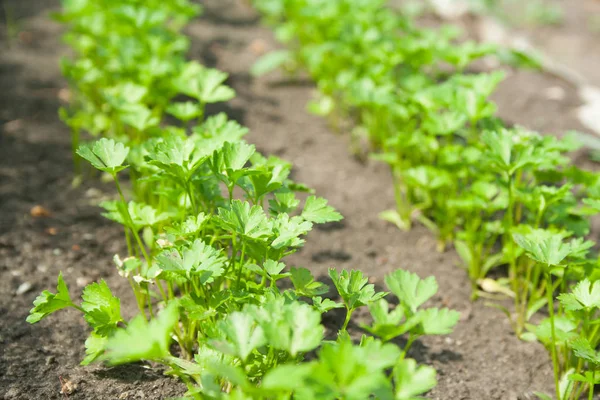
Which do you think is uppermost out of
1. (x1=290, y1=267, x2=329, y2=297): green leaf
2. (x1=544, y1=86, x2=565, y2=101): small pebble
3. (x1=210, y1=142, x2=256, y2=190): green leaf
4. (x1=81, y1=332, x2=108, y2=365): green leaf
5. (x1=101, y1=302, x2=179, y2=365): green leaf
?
(x1=210, y1=142, x2=256, y2=190): green leaf

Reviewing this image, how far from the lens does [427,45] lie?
279 centimetres

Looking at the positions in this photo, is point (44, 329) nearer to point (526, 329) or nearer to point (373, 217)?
point (373, 217)

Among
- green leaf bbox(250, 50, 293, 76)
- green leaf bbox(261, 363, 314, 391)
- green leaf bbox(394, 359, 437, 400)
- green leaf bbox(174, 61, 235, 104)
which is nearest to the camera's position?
green leaf bbox(261, 363, 314, 391)

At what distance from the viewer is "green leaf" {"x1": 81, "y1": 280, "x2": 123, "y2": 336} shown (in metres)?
1.41

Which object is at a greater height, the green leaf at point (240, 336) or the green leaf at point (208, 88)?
the green leaf at point (208, 88)

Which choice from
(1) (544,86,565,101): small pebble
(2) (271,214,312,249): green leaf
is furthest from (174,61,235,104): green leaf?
(1) (544,86,565,101): small pebble

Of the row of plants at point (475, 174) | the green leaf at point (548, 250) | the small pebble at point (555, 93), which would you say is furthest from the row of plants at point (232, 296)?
the small pebble at point (555, 93)

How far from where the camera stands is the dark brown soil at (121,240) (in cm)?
165

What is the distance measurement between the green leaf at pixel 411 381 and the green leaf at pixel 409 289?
25 centimetres

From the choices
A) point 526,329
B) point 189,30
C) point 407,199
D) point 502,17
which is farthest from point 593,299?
point 502,17

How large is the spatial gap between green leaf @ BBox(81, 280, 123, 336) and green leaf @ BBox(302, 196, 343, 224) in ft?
1.75

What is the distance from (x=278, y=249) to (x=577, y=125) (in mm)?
2379

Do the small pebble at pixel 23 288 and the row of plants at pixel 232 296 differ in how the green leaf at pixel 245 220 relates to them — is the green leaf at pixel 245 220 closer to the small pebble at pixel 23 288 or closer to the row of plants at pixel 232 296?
the row of plants at pixel 232 296

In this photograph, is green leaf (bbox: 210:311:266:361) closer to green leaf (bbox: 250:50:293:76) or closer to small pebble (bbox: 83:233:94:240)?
small pebble (bbox: 83:233:94:240)
